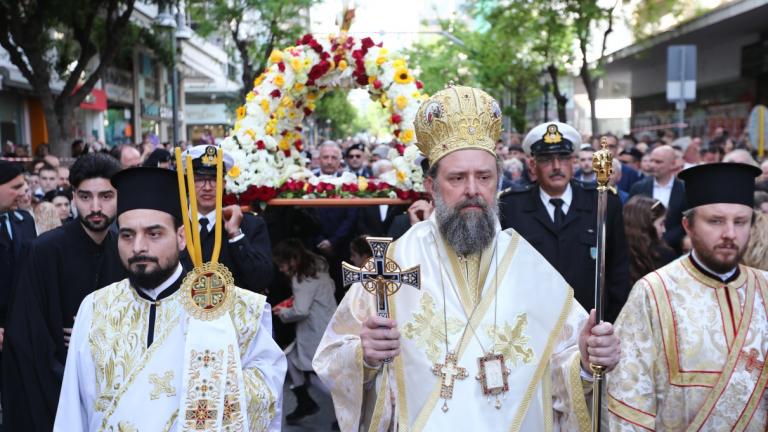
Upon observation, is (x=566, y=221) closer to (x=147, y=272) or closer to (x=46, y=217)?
(x=147, y=272)

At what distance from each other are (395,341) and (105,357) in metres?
1.23

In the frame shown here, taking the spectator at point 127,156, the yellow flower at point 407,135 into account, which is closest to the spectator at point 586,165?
the yellow flower at point 407,135

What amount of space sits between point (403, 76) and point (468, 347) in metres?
4.37

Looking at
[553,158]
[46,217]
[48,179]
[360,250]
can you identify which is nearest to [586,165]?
[360,250]

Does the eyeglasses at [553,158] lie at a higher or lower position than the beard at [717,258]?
higher

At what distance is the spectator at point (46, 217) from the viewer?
7.93 m

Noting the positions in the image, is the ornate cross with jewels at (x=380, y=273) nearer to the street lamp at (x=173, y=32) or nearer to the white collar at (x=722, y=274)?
the white collar at (x=722, y=274)

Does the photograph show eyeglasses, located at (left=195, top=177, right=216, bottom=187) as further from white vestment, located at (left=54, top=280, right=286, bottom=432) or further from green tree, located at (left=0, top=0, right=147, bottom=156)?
green tree, located at (left=0, top=0, right=147, bottom=156)

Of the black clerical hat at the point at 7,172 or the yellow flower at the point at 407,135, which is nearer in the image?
the black clerical hat at the point at 7,172

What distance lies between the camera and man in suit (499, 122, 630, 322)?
5957 millimetres

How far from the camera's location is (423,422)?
141 inches

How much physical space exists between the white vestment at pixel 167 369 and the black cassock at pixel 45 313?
1195 mm


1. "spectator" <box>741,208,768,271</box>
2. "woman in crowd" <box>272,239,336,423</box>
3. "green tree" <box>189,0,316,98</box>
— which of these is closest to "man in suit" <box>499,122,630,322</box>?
"spectator" <box>741,208,768,271</box>

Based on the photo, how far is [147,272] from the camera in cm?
360
